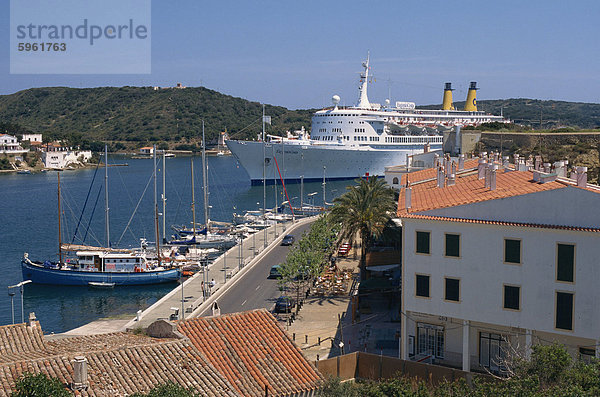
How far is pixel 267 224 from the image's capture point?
4169 cm

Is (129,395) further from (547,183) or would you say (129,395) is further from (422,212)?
(547,183)

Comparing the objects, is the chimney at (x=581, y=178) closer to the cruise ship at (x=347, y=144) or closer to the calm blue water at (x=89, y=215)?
the calm blue water at (x=89, y=215)

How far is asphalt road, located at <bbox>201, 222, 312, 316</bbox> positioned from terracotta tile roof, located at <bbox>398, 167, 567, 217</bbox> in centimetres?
660

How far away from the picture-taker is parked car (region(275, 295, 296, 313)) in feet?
67.9

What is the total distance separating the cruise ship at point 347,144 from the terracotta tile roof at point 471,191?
48403mm

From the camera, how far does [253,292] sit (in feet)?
77.8

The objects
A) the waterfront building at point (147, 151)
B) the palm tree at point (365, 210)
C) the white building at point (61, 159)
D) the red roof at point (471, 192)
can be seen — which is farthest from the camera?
the waterfront building at point (147, 151)

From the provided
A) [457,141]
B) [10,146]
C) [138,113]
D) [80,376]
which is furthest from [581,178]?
[138,113]

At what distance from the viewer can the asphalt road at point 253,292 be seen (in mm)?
21656

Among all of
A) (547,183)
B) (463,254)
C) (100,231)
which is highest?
(547,183)

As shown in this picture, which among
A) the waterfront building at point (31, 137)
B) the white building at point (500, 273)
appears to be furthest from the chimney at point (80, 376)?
the waterfront building at point (31, 137)

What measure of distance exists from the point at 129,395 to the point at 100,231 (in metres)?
37.5

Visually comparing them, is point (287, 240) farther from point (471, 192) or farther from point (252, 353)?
point (252, 353)

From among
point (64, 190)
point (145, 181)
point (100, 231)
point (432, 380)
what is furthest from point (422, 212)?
point (145, 181)
